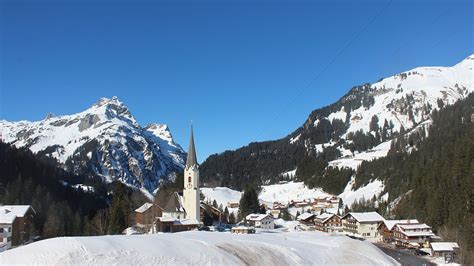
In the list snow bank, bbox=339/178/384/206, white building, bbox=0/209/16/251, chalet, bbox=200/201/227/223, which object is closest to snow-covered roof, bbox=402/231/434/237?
chalet, bbox=200/201/227/223

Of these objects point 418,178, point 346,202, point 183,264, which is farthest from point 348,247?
point 346,202

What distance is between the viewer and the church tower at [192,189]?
310 ft

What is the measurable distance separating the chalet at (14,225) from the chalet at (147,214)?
2034 cm

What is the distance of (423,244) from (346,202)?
89.4 meters

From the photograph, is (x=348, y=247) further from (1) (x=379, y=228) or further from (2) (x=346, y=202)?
(2) (x=346, y=202)

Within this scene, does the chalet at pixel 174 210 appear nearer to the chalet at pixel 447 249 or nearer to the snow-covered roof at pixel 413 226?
the snow-covered roof at pixel 413 226

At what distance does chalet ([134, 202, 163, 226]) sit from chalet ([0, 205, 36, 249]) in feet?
66.7

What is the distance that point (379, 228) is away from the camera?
99375mm

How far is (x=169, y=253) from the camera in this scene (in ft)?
113

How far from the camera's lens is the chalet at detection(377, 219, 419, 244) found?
9062cm

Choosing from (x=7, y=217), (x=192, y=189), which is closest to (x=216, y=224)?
(x=192, y=189)

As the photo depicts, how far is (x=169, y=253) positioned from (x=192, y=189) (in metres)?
62.2

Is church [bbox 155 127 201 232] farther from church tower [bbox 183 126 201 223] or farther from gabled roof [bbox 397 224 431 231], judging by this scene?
gabled roof [bbox 397 224 431 231]

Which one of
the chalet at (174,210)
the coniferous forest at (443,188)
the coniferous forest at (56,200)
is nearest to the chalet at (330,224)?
the coniferous forest at (443,188)
